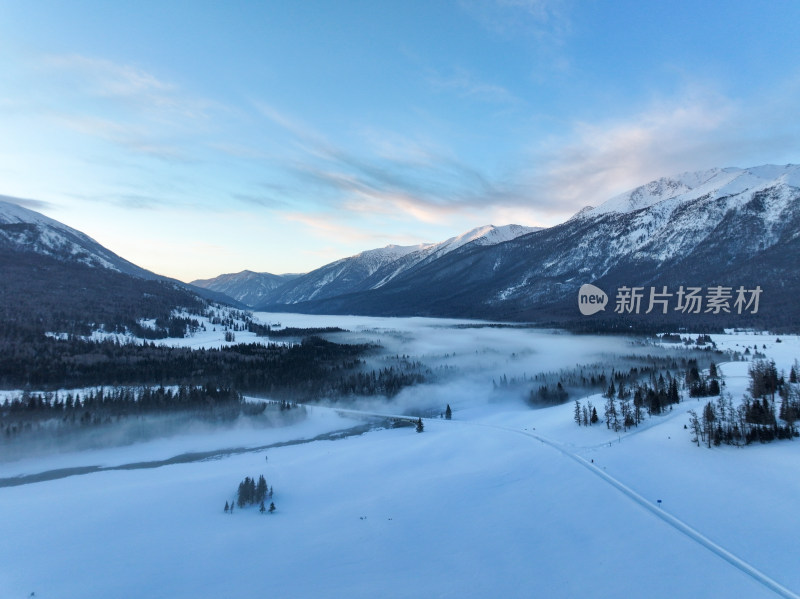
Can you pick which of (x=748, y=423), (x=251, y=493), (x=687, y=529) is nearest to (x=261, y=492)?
(x=251, y=493)

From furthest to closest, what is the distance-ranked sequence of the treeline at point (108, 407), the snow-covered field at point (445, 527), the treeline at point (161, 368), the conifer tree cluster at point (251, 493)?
the treeline at point (161, 368) < the treeline at point (108, 407) < the conifer tree cluster at point (251, 493) < the snow-covered field at point (445, 527)

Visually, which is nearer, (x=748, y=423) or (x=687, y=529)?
(x=687, y=529)

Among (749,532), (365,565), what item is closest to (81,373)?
(365,565)

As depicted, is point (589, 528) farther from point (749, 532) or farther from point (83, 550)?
point (83, 550)

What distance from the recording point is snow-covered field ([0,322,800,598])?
2378 centimetres

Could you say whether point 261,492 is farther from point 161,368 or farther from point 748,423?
point 161,368

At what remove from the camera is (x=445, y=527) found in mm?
30562

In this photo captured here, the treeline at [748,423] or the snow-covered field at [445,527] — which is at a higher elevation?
the treeline at [748,423]

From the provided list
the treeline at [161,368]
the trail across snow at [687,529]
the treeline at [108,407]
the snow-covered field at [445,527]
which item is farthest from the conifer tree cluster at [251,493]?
the treeline at [161,368]

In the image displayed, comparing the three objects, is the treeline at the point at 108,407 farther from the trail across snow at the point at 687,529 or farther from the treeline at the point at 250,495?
the trail across snow at the point at 687,529

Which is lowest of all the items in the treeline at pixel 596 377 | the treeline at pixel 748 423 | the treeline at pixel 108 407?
the treeline at pixel 108 407

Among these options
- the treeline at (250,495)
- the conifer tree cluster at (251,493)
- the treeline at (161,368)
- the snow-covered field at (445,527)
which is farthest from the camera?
the treeline at (161,368)

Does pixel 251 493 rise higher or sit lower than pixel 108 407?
higher

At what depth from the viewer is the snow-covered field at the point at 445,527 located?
78.0ft
